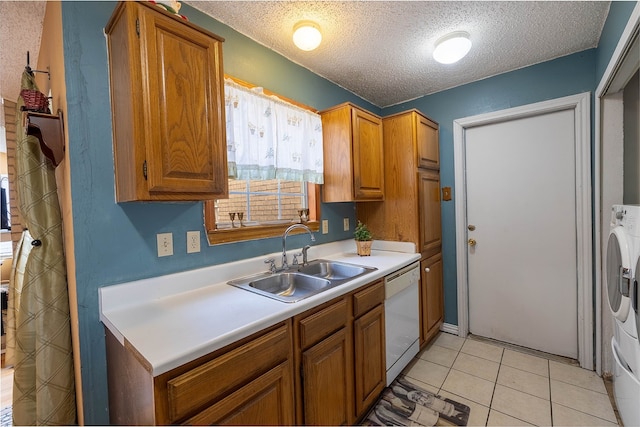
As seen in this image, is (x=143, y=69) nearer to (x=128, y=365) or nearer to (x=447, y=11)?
(x=128, y=365)

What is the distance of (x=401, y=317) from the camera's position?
2012mm

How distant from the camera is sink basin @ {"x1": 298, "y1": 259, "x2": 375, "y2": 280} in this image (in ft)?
6.28

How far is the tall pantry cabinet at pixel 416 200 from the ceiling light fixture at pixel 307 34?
1.02 m

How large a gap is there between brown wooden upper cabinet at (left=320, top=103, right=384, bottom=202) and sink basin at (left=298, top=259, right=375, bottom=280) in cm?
52

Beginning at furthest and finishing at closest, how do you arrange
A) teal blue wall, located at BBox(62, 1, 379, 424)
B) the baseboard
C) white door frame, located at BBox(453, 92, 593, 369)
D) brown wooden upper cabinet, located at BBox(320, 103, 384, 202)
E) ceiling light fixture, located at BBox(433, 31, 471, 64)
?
1. the baseboard
2. brown wooden upper cabinet, located at BBox(320, 103, 384, 202)
3. white door frame, located at BBox(453, 92, 593, 369)
4. ceiling light fixture, located at BBox(433, 31, 471, 64)
5. teal blue wall, located at BBox(62, 1, 379, 424)

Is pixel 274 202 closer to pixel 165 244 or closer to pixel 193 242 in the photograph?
pixel 193 242

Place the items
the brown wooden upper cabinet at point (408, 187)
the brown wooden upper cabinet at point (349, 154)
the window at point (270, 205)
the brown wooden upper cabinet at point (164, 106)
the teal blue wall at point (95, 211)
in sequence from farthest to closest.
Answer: the brown wooden upper cabinet at point (408, 187)
the brown wooden upper cabinet at point (349, 154)
the window at point (270, 205)
the teal blue wall at point (95, 211)
the brown wooden upper cabinet at point (164, 106)

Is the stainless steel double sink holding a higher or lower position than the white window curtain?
lower

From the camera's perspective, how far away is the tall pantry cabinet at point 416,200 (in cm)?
233

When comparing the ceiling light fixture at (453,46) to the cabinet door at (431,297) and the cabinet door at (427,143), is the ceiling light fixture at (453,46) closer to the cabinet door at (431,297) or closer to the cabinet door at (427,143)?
the cabinet door at (427,143)

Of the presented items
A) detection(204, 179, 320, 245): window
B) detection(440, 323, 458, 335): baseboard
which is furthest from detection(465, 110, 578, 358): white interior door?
detection(204, 179, 320, 245): window

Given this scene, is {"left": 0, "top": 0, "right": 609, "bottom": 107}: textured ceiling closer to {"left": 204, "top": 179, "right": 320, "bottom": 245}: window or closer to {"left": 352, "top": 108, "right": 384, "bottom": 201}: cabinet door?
{"left": 352, "top": 108, "right": 384, "bottom": 201}: cabinet door

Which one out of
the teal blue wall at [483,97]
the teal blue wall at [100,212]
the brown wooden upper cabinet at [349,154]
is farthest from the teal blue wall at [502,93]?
the brown wooden upper cabinet at [349,154]

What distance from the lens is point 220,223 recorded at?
178 cm
